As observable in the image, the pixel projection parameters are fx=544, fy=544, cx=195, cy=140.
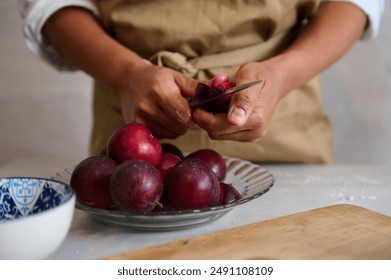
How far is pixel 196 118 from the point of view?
781 millimetres

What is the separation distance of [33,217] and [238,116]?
1.05 feet

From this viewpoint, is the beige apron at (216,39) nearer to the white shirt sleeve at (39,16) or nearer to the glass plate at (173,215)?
the white shirt sleeve at (39,16)

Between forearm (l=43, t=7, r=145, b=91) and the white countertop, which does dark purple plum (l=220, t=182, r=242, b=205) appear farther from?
forearm (l=43, t=7, r=145, b=91)

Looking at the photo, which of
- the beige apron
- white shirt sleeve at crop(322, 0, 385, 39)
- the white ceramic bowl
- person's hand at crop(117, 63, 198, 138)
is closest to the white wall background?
white shirt sleeve at crop(322, 0, 385, 39)

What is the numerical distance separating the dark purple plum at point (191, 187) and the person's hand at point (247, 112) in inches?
4.3

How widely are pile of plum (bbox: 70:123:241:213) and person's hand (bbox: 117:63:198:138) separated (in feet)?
0.35

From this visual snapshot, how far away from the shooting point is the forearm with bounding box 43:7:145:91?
0.95 meters

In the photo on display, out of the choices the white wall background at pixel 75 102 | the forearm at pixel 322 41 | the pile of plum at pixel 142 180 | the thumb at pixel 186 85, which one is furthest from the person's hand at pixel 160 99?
the white wall background at pixel 75 102

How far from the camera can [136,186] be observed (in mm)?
603

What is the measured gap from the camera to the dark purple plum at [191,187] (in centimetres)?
63

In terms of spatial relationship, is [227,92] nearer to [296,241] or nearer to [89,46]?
[296,241]

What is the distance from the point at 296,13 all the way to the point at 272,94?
0.29m

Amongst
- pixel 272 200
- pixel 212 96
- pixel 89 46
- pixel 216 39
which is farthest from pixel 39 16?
pixel 272 200
